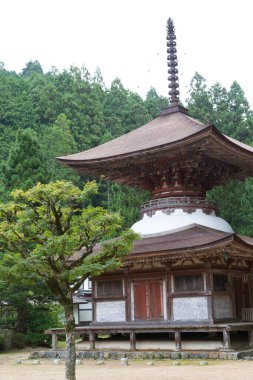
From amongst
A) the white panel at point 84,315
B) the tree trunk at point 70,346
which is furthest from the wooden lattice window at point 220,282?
the white panel at point 84,315

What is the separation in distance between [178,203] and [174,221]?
0.73 m

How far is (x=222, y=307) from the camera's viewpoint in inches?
737

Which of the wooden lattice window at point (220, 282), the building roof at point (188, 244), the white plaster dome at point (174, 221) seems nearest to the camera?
the building roof at point (188, 244)

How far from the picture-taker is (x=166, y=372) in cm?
A: 1422

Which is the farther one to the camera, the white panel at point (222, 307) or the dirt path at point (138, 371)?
the white panel at point (222, 307)

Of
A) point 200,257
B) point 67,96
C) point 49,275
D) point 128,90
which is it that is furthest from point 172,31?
point 128,90

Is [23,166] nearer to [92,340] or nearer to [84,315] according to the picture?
[92,340]

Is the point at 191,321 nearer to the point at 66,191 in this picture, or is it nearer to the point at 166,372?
the point at 166,372

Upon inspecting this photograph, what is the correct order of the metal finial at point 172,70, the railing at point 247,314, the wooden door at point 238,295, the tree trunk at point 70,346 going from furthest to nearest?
the metal finial at point 172,70
the wooden door at point 238,295
the railing at point 247,314
the tree trunk at point 70,346

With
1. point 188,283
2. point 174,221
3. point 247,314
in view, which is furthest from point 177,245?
point 247,314

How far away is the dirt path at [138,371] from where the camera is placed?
13219 millimetres

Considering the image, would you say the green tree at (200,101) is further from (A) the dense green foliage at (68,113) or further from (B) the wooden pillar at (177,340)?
(B) the wooden pillar at (177,340)

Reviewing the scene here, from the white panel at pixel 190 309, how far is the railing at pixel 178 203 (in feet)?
12.7

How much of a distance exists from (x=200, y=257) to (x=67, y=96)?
51559mm
